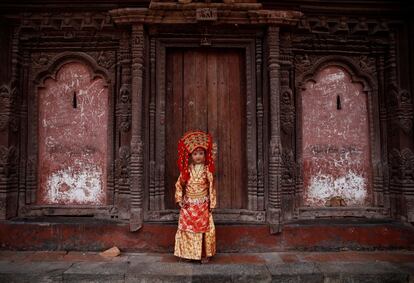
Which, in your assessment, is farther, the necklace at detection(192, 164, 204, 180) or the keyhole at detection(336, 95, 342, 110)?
the keyhole at detection(336, 95, 342, 110)

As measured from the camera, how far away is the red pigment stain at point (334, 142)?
5.45 m

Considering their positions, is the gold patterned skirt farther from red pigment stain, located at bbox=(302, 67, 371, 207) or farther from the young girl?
red pigment stain, located at bbox=(302, 67, 371, 207)

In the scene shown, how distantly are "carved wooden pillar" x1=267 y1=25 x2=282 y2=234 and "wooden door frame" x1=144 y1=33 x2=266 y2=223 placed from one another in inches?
7.2

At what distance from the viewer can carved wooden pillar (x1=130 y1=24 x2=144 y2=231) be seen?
4906 mm

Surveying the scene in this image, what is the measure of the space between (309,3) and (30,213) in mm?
5728

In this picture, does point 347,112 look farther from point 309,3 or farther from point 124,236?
point 124,236

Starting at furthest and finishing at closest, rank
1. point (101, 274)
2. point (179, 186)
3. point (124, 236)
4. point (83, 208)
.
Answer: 1. point (83, 208)
2. point (124, 236)
3. point (179, 186)
4. point (101, 274)

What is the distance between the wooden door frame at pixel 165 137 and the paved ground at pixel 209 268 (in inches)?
26.2

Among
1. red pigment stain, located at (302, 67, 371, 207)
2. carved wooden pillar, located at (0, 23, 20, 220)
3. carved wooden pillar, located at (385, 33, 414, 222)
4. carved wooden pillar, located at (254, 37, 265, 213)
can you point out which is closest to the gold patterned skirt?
carved wooden pillar, located at (254, 37, 265, 213)

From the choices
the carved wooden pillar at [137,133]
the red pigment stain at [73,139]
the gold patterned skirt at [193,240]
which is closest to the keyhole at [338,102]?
the gold patterned skirt at [193,240]

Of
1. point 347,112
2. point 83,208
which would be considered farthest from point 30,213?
point 347,112

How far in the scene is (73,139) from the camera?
212 inches

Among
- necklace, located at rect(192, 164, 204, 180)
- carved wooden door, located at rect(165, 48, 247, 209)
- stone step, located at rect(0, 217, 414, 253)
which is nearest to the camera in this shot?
necklace, located at rect(192, 164, 204, 180)

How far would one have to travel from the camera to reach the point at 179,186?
452cm
